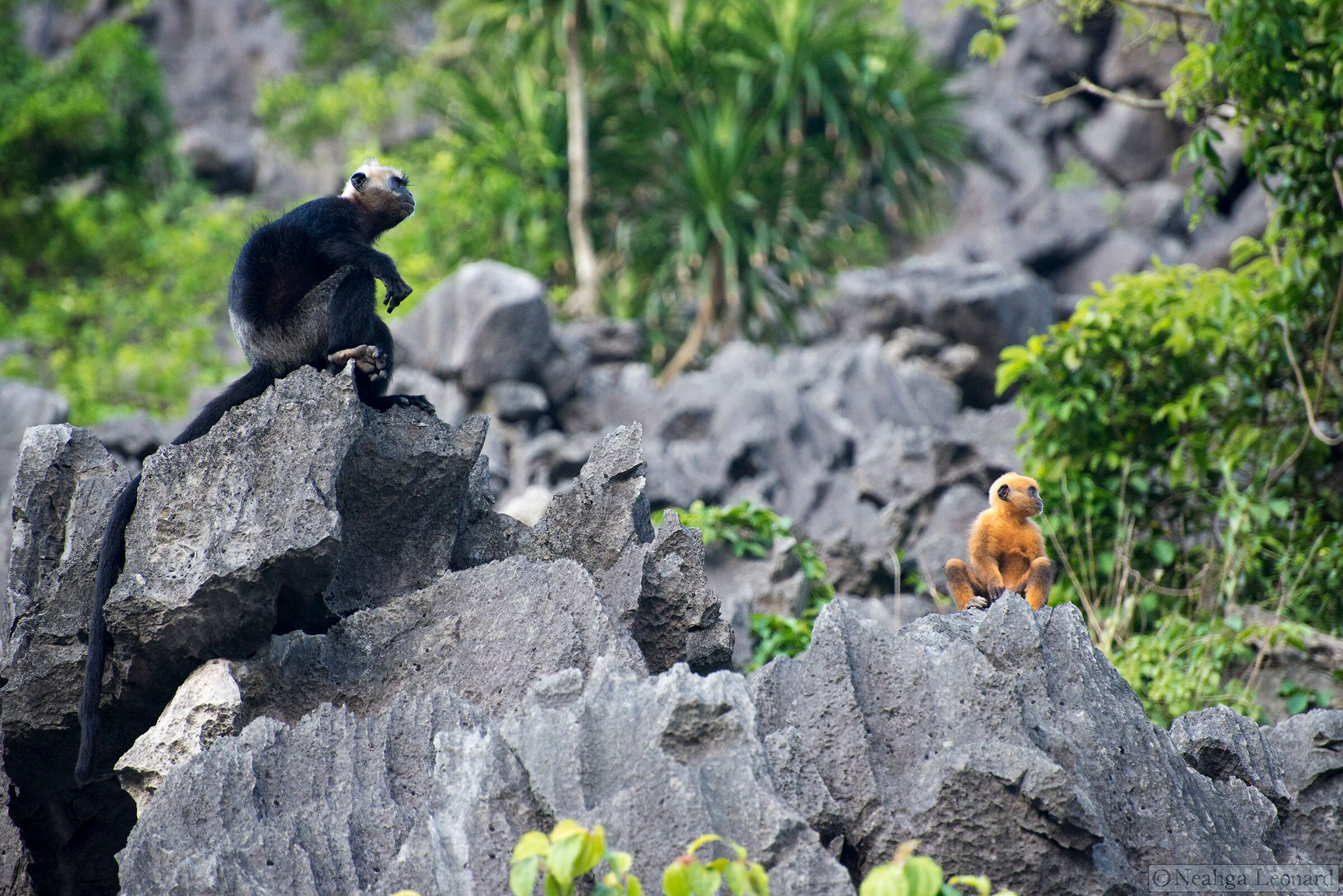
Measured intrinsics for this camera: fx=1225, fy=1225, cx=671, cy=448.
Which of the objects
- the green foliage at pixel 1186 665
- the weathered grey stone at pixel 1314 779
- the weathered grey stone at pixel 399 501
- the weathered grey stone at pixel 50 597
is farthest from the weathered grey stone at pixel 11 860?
the green foliage at pixel 1186 665

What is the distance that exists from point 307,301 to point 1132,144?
59.9 ft

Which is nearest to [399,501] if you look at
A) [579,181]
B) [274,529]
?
[274,529]

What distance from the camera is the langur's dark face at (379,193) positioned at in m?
4.45

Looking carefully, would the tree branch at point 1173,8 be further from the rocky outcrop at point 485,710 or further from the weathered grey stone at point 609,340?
the weathered grey stone at point 609,340

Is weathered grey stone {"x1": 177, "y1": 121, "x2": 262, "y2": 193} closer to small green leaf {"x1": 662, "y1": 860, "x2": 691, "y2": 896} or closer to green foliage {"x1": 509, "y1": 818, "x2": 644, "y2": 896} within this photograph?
green foliage {"x1": 509, "y1": 818, "x2": 644, "y2": 896}

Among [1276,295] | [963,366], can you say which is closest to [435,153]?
[963,366]

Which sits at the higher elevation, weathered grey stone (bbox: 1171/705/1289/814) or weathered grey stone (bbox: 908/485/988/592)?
weathered grey stone (bbox: 1171/705/1289/814)

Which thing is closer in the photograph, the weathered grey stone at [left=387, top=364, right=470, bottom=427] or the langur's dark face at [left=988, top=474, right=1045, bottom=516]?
the langur's dark face at [left=988, top=474, right=1045, bottom=516]

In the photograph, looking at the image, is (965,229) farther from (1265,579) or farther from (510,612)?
(510,612)

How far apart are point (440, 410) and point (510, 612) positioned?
794 cm

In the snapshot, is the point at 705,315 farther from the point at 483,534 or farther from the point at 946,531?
the point at 483,534

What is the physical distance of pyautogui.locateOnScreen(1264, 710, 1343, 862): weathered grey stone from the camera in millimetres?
3678

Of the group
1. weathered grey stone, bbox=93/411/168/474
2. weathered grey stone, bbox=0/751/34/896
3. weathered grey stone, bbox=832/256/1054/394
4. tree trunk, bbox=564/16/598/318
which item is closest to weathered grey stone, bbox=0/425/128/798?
weathered grey stone, bbox=0/751/34/896

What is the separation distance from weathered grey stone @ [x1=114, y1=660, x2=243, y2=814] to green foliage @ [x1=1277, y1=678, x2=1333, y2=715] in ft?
14.0
